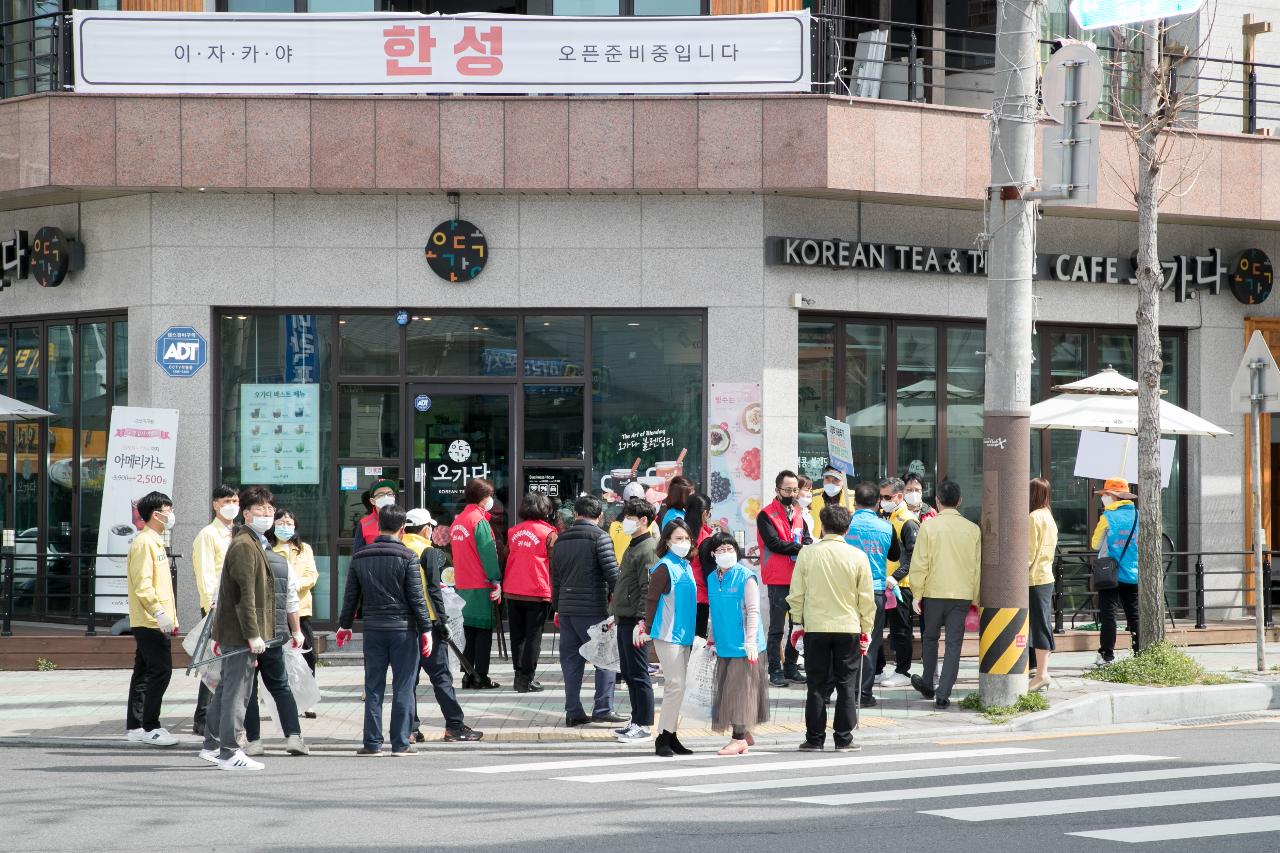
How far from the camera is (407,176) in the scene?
672 inches

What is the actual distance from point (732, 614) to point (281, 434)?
845cm

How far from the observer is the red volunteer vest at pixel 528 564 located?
557 inches

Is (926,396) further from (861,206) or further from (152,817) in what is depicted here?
(152,817)

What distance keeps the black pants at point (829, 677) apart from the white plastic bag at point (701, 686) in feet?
2.40

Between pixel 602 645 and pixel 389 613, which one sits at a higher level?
pixel 389 613

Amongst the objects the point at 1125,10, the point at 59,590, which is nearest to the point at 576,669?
the point at 1125,10

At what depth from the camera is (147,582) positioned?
1186 centimetres

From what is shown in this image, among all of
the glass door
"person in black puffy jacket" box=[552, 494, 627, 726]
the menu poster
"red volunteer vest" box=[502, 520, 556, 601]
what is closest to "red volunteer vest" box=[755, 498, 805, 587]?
"red volunteer vest" box=[502, 520, 556, 601]

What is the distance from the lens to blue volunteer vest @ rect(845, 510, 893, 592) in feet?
45.0

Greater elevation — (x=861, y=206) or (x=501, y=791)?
(x=861, y=206)

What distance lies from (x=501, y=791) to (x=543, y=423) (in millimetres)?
8438

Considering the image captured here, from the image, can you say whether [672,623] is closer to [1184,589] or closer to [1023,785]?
[1023,785]

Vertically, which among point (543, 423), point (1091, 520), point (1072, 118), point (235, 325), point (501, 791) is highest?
point (1072, 118)

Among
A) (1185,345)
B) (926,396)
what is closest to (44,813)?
(926,396)
